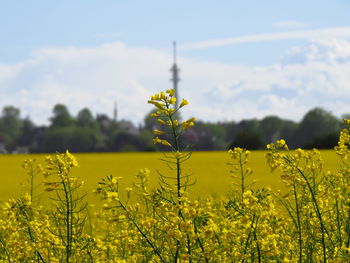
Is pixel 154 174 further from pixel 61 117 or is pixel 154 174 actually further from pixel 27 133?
pixel 27 133

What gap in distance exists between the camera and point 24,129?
11881cm

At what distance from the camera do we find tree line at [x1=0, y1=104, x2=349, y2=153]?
278 ft

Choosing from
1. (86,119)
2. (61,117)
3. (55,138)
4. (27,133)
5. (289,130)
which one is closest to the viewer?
(289,130)

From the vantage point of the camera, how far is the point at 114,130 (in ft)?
395

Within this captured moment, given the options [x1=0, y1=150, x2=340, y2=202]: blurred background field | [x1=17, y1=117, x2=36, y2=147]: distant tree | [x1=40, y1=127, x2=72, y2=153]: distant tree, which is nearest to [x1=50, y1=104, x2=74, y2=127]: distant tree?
[x1=17, y1=117, x2=36, y2=147]: distant tree

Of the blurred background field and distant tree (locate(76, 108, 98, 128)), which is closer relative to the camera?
the blurred background field

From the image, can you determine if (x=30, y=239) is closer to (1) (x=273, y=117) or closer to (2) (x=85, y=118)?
Answer: (1) (x=273, y=117)

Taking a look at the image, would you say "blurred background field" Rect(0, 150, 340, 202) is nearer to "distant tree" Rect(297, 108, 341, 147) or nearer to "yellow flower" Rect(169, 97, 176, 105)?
"yellow flower" Rect(169, 97, 176, 105)

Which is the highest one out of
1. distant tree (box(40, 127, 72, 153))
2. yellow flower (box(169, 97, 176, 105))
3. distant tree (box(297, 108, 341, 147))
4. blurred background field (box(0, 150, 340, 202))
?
distant tree (box(297, 108, 341, 147))

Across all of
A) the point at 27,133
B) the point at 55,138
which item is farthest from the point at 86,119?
the point at 55,138

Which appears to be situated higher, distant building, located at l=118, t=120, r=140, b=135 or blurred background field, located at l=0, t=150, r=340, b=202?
distant building, located at l=118, t=120, r=140, b=135

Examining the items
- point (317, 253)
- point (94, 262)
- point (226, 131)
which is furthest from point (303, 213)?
point (226, 131)

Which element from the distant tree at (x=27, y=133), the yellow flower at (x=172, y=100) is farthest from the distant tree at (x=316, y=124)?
the yellow flower at (x=172, y=100)

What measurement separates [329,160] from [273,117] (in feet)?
247
